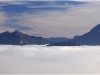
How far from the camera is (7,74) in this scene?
28844 millimetres

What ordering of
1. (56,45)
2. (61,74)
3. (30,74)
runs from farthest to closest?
(56,45)
(61,74)
(30,74)

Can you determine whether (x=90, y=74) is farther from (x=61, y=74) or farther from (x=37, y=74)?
(x=37, y=74)

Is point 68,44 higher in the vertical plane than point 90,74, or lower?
Answer: higher

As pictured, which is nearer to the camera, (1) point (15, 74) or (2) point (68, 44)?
(1) point (15, 74)

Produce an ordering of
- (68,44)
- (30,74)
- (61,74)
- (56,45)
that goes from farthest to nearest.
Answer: (56,45), (68,44), (61,74), (30,74)

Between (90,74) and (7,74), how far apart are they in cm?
1048

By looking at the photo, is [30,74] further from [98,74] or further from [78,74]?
[98,74]

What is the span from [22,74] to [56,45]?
169m

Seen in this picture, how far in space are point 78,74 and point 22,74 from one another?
293 inches

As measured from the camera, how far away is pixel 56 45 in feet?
Answer: 647

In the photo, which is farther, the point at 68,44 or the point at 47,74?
the point at 68,44

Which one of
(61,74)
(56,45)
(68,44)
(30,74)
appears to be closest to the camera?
(30,74)

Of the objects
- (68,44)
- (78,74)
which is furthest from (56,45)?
(78,74)

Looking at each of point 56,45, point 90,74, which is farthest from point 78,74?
point 56,45
